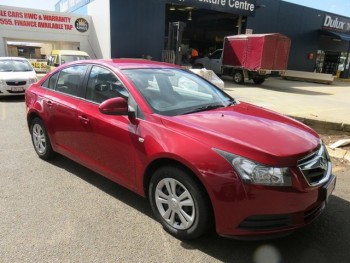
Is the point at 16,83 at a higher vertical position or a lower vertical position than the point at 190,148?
lower

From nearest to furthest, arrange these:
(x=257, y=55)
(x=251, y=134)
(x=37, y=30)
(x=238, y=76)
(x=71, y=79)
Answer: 1. (x=251, y=134)
2. (x=71, y=79)
3. (x=257, y=55)
4. (x=238, y=76)
5. (x=37, y=30)

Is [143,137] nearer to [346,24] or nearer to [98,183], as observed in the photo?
[98,183]

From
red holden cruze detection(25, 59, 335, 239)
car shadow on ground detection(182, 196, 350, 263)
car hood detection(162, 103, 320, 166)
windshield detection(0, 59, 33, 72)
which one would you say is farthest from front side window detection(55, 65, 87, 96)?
windshield detection(0, 59, 33, 72)

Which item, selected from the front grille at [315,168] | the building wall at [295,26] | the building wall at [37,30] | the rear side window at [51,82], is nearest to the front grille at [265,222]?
the front grille at [315,168]

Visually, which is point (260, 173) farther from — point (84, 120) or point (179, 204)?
point (84, 120)

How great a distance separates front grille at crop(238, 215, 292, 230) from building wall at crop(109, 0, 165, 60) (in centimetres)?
1938

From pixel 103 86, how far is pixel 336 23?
113 ft

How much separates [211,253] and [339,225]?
1.45 m

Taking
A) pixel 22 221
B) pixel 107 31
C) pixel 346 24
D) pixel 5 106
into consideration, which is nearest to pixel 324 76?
pixel 346 24

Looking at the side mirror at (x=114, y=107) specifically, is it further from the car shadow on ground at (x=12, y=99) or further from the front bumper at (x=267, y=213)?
the car shadow on ground at (x=12, y=99)

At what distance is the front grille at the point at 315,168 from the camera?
2.63 meters

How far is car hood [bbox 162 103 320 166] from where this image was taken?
256cm

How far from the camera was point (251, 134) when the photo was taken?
2818mm

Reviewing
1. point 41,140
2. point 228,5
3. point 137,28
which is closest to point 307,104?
point 41,140
